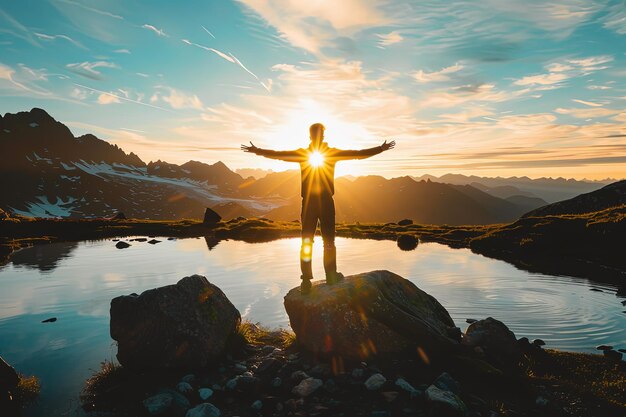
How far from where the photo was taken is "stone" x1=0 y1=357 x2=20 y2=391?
30.0ft

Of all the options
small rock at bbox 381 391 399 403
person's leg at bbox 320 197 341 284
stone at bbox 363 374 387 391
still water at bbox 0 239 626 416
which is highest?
person's leg at bbox 320 197 341 284

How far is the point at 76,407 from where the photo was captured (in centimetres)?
927

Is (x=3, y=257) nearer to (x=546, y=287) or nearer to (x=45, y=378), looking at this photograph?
(x=45, y=378)

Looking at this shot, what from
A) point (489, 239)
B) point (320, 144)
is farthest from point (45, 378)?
point (489, 239)

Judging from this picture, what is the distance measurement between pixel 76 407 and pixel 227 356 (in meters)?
4.02

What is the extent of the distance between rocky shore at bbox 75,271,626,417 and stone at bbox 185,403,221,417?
0.03m

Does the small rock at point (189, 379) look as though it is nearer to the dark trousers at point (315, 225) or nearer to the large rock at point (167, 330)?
the large rock at point (167, 330)

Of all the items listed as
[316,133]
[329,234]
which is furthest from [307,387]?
[316,133]

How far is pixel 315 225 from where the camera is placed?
12945 mm

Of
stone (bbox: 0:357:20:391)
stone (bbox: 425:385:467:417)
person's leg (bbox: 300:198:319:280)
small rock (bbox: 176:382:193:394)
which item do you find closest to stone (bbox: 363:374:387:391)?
stone (bbox: 425:385:467:417)

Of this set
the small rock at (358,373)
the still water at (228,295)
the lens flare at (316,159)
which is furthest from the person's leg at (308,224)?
the still water at (228,295)

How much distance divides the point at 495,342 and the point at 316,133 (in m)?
8.72

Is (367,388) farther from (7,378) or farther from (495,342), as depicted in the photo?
(7,378)

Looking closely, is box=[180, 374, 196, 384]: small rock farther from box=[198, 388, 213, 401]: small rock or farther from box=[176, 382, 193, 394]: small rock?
box=[198, 388, 213, 401]: small rock
